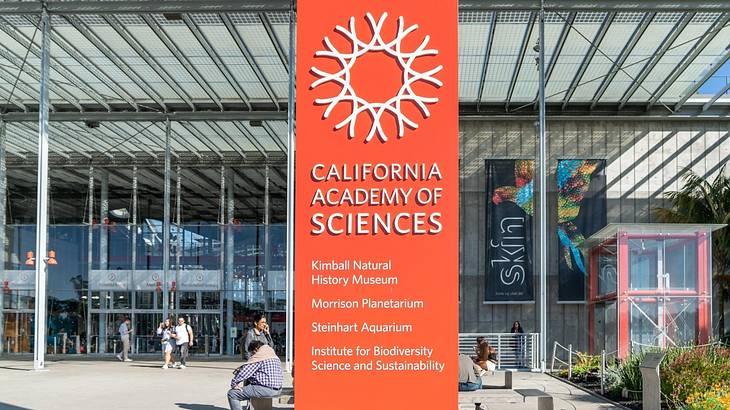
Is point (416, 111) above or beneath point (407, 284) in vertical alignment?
above

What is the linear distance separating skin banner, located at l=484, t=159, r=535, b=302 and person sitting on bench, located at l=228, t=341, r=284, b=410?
21.0m

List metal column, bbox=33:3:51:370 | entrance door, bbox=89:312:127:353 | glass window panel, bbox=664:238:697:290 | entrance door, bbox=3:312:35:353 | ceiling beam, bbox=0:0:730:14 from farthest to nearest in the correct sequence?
entrance door, bbox=3:312:35:353, entrance door, bbox=89:312:127:353, metal column, bbox=33:3:51:370, ceiling beam, bbox=0:0:730:14, glass window panel, bbox=664:238:697:290

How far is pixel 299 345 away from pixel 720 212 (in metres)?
26.6

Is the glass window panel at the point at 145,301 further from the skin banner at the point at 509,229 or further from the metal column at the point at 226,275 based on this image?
the skin banner at the point at 509,229

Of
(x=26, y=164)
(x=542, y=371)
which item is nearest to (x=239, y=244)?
(x=26, y=164)

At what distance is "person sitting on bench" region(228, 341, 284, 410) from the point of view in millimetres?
11961

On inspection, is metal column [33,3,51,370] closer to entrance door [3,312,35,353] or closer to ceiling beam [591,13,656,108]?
entrance door [3,312,35,353]

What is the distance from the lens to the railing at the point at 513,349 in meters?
27.2

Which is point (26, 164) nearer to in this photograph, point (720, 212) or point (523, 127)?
point (523, 127)

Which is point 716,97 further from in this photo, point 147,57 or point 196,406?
point 196,406

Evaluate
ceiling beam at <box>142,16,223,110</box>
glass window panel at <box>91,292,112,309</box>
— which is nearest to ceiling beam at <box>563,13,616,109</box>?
ceiling beam at <box>142,16,223,110</box>

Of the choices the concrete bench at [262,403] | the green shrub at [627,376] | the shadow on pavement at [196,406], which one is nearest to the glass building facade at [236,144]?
the green shrub at [627,376]

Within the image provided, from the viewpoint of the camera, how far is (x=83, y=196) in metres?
37.8

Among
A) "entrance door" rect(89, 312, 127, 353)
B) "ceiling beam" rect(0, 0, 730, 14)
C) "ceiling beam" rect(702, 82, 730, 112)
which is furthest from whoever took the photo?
"entrance door" rect(89, 312, 127, 353)
